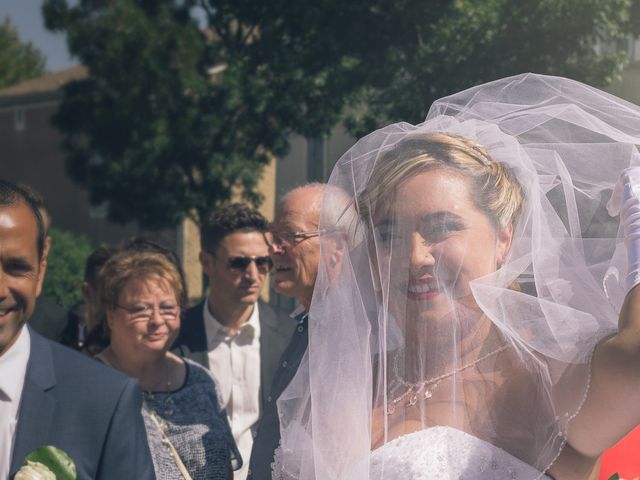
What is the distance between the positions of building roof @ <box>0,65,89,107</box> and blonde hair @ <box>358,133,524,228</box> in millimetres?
26100

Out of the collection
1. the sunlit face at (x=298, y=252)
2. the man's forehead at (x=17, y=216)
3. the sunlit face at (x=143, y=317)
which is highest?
the man's forehead at (x=17, y=216)

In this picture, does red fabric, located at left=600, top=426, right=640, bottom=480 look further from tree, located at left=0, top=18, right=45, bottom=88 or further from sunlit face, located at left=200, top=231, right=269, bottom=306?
tree, located at left=0, top=18, right=45, bottom=88

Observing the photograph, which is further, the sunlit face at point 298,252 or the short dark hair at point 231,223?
the short dark hair at point 231,223

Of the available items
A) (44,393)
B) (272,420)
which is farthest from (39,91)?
(44,393)

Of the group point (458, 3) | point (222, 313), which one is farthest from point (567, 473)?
point (458, 3)

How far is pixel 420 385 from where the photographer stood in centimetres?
225

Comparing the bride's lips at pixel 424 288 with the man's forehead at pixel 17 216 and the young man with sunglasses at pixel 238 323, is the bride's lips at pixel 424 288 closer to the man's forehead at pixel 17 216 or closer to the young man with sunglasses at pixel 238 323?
the man's forehead at pixel 17 216

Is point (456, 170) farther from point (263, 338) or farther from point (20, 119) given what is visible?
point (20, 119)

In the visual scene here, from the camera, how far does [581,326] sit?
6.76 feet

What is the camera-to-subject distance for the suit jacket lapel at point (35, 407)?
2.36m

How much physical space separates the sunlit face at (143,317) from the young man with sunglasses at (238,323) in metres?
0.58

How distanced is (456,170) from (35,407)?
Result: 1.29 metres

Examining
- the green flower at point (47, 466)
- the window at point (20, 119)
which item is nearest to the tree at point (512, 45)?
the green flower at point (47, 466)

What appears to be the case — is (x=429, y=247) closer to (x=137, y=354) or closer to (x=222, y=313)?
(x=137, y=354)
